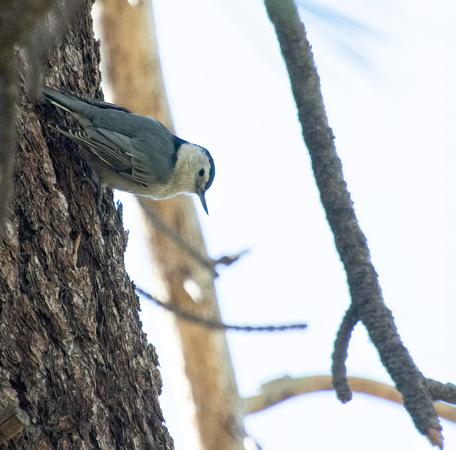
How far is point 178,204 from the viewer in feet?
10.8

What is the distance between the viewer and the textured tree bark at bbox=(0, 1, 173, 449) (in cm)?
128

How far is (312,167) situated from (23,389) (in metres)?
0.77

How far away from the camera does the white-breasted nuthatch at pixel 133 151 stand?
1965mm

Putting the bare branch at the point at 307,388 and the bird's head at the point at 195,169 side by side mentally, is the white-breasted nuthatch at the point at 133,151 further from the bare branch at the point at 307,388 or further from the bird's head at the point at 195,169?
the bare branch at the point at 307,388

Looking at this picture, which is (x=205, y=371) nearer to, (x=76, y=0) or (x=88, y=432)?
(x=88, y=432)

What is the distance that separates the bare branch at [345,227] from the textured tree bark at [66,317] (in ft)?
1.83

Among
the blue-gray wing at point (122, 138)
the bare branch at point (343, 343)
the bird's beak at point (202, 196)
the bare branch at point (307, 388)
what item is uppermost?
the bird's beak at point (202, 196)

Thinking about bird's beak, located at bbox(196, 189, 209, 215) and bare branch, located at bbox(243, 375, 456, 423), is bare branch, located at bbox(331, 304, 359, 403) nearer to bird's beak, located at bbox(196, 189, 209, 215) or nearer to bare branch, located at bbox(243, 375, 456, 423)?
bird's beak, located at bbox(196, 189, 209, 215)

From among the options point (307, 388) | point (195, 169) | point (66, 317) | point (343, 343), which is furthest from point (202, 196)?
point (343, 343)

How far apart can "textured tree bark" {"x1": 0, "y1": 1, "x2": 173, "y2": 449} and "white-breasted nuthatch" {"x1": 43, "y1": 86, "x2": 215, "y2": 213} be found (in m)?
0.17

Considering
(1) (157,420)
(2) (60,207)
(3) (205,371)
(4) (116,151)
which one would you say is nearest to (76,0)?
(2) (60,207)

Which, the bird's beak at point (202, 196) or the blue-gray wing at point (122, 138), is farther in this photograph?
the bird's beak at point (202, 196)

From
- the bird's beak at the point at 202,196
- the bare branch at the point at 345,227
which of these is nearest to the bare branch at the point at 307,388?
the bird's beak at the point at 202,196

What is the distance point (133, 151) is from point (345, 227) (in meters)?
1.16
